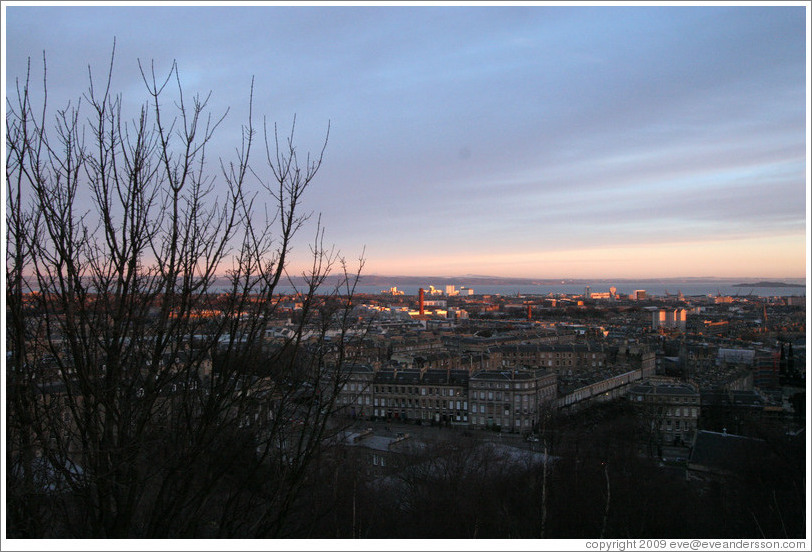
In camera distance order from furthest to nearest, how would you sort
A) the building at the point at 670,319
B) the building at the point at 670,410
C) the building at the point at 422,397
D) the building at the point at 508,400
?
the building at the point at 670,319 < the building at the point at 422,397 < the building at the point at 508,400 < the building at the point at 670,410

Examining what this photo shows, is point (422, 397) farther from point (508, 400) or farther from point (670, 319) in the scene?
point (670, 319)

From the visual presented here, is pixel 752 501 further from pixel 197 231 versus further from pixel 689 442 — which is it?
pixel 197 231

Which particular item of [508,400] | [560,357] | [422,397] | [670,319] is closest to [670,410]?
[508,400]

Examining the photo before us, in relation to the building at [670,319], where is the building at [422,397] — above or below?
below

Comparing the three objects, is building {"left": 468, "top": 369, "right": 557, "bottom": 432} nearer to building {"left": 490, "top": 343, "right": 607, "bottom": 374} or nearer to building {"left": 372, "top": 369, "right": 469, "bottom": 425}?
building {"left": 372, "top": 369, "right": 469, "bottom": 425}

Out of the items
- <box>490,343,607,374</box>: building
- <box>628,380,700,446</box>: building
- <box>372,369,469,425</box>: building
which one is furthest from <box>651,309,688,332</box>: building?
<box>372,369,469,425</box>: building

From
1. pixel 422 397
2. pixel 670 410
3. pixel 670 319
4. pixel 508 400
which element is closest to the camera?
pixel 670 410

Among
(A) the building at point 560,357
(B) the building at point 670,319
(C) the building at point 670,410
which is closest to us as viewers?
(C) the building at point 670,410

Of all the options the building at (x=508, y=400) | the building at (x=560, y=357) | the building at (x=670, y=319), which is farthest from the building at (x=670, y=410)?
the building at (x=670, y=319)

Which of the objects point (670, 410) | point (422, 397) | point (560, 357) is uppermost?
point (670, 410)

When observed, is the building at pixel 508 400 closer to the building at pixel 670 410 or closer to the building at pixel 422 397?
the building at pixel 422 397

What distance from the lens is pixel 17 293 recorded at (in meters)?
1.50

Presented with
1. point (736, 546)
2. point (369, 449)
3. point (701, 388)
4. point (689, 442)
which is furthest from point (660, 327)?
point (736, 546)

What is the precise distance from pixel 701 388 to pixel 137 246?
642 inches
